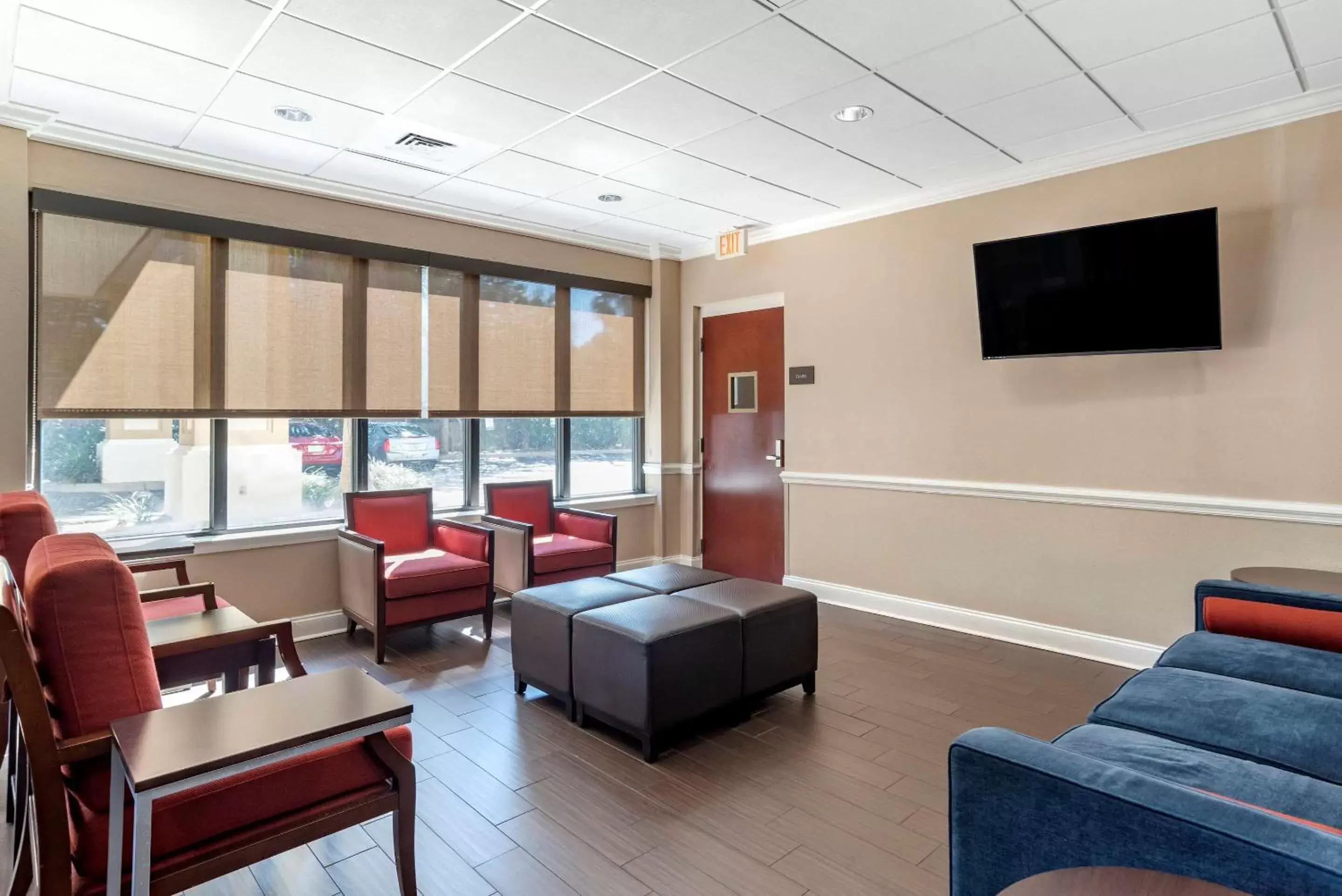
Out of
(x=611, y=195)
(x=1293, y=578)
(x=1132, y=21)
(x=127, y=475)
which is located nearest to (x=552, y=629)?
(x=127, y=475)

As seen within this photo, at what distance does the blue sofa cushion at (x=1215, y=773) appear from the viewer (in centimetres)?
164

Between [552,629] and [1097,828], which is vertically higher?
[1097,828]

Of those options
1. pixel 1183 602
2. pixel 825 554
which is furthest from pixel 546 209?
pixel 1183 602

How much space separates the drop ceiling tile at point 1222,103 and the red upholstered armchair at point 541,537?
405 centimetres

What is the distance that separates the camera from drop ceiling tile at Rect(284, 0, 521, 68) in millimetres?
2654

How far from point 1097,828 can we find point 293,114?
165 inches

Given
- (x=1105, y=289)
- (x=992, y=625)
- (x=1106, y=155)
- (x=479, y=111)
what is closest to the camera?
(x=479, y=111)

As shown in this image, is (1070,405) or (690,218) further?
(690,218)

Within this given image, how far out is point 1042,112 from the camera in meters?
3.63

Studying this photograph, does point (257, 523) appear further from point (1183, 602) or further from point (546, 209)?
point (1183, 602)

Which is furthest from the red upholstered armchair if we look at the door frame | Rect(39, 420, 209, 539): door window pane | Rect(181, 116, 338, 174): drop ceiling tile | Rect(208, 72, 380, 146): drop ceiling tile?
Rect(208, 72, 380, 146): drop ceiling tile

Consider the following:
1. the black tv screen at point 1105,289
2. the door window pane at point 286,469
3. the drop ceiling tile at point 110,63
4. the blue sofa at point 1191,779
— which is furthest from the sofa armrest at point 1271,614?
the door window pane at point 286,469

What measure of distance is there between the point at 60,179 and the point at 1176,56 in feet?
17.8

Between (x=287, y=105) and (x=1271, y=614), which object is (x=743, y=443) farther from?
(x=287, y=105)
